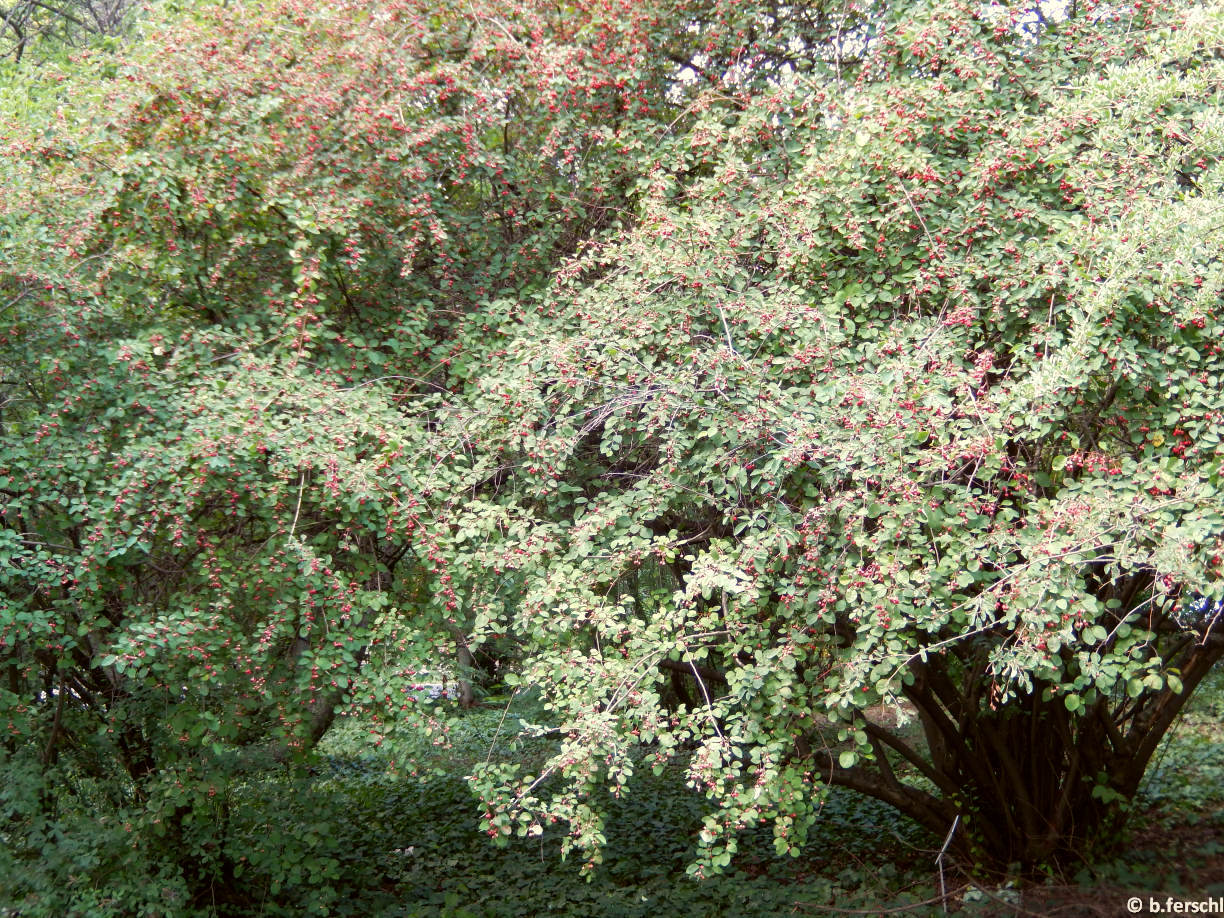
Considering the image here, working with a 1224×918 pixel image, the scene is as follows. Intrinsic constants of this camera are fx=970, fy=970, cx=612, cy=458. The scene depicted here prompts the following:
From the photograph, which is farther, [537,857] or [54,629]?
[537,857]

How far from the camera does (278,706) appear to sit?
5223 millimetres

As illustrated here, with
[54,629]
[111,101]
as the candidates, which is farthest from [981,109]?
[54,629]

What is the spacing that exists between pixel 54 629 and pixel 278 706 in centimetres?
116

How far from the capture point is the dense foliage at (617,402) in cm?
396

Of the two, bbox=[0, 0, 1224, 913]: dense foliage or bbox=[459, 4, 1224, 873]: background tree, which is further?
bbox=[0, 0, 1224, 913]: dense foliage

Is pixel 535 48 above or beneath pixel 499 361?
above

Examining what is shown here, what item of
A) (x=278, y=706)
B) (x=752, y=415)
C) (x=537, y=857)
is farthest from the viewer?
(x=537, y=857)

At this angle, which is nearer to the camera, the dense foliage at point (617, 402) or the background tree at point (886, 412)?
the background tree at point (886, 412)

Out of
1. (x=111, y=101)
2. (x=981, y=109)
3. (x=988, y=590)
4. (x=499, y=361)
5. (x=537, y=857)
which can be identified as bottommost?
(x=537, y=857)

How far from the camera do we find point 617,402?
4699mm

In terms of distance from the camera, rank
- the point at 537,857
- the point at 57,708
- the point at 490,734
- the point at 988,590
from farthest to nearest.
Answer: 1. the point at 490,734
2. the point at 537,857
3. the point at 57,708
4. the point at 988,590

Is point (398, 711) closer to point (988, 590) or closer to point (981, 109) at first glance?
point (988, 590)

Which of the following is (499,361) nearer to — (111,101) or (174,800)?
(111,101)

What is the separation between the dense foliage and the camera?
3.96 meters
